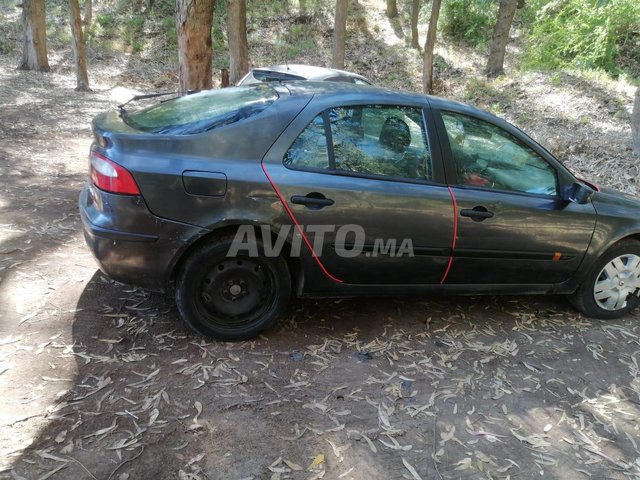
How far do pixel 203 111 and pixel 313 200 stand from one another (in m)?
1.07

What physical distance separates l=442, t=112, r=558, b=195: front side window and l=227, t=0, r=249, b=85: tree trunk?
39.4 ft

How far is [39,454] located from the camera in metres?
2.53

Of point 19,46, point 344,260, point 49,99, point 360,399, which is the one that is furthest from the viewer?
point 19,46

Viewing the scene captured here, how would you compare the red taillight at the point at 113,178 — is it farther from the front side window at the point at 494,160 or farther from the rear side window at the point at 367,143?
the front side window at the point at 494,160

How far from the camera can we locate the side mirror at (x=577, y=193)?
4.02 meters

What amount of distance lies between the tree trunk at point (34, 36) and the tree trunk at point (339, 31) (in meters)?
8.73

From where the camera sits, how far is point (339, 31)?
50.9 ft

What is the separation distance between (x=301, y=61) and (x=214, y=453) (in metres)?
19.8

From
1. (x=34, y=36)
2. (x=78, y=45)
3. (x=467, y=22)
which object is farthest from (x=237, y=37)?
(x=467, y=22)

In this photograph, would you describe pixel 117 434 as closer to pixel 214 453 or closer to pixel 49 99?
pixel 214 453

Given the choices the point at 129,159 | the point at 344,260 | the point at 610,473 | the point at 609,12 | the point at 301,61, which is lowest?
the point at 610,473

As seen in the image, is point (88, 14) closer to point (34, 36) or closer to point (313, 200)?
point (34, 36)

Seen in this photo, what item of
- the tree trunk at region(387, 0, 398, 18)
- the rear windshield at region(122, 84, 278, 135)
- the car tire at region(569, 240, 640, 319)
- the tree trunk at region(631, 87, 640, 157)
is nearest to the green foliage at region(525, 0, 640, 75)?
the tree trunk at region(387, 0, 398, 18)

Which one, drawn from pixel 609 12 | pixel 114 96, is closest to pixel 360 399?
pixel 114 96
